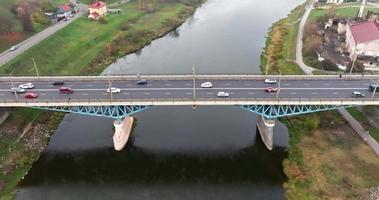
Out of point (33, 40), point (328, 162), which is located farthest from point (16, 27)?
point (328, 162)

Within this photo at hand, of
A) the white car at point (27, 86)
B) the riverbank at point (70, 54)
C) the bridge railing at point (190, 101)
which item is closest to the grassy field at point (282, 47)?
the bridge railing at point (190, 101)

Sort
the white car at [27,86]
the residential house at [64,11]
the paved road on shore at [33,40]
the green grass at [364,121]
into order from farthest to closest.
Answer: the residential house at [64,11], the paved road on shore at [33,40], the green grass at [364,121], the white car at [27,86]

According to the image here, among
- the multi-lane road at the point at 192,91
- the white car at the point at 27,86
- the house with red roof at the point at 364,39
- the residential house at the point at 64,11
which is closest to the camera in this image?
the multi-lane road at the point at 192,91

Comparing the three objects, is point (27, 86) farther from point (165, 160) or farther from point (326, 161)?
point (326, 161)

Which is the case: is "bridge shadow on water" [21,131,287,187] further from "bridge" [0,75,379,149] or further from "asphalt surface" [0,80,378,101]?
"asphalt surface" [0,80,378,101]

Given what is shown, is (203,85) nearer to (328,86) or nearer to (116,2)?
(328,86)

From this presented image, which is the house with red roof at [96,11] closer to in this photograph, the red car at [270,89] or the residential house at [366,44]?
the residential house at [366,44]

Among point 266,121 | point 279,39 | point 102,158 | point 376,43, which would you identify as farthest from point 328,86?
point 279,39
